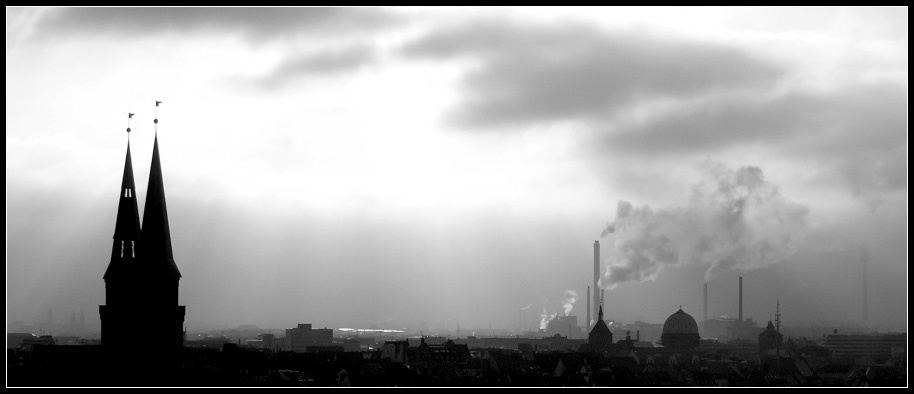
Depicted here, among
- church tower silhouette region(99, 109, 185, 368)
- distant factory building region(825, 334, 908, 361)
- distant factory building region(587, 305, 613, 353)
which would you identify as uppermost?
church tower silhouette region(99, 109, 185, 368)

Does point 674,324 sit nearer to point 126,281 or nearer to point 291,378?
point 291,378

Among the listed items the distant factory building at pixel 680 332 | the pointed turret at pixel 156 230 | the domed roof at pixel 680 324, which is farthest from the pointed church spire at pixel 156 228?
the domed roof at pixel 680 324

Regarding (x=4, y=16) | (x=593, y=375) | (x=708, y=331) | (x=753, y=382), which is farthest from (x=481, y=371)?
(x=708, y=331)

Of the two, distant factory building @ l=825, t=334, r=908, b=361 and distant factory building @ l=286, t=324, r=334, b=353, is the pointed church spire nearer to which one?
distant factory building @ l=825, t=334, r=908, b=361

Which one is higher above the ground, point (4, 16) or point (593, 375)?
point (4, 16)

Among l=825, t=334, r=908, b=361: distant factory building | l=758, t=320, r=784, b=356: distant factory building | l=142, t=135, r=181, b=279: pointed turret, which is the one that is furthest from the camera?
l=825, t=334, r=908, b=361: distant factory building

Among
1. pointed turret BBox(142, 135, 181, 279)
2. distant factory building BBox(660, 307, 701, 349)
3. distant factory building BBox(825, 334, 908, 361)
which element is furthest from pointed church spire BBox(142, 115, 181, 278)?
distant factory building BBox(825, 334, 908, 361)

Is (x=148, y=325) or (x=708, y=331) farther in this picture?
(x=708, y=331)

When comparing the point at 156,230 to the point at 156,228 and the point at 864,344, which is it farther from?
the point at 864,344

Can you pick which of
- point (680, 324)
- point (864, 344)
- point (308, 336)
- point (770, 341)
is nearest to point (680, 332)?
point (680, 324)
